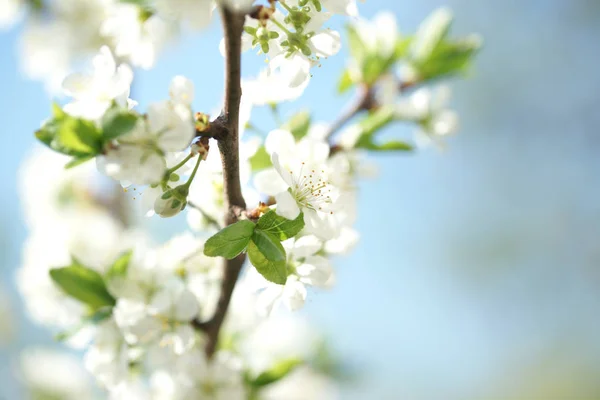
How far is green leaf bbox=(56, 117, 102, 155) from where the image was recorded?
1.46 ft

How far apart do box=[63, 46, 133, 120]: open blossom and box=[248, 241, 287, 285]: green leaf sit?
0.57 ft

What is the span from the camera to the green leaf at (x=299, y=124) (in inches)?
27.9

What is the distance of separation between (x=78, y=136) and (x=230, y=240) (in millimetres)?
157

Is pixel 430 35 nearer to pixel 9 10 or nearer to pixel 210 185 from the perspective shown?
pixel 210 185

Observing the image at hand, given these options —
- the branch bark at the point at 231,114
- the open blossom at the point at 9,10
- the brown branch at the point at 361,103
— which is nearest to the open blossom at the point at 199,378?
the branch bark at the point at 231,114

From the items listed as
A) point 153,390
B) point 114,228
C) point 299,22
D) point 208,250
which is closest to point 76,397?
point 114,228

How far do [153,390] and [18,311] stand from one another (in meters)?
1.72

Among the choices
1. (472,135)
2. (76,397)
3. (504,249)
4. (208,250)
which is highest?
(472,135)

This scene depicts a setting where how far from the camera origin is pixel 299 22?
542mm

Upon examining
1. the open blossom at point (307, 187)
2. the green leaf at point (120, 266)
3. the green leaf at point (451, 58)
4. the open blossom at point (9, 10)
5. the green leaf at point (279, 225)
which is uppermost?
the open blossom at point (9, 10)

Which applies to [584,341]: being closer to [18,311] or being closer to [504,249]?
[504,249]

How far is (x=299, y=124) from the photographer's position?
2.33 feet

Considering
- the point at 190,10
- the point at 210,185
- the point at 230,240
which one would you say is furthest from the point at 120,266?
the point at 190,10

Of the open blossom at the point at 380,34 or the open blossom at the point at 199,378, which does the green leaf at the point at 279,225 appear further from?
the open blossom at the point at 380,34
